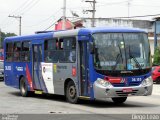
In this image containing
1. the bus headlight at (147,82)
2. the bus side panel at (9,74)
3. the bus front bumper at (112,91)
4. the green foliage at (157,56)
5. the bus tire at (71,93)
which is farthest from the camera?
the green foliage at (157,56)

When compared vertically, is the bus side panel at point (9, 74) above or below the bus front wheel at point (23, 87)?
above

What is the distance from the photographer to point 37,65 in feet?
68.4

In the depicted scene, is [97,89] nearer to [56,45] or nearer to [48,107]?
[48,107]

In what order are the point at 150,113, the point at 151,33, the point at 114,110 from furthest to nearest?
the point at 151,33
the point at 114,110
the point at 150,113

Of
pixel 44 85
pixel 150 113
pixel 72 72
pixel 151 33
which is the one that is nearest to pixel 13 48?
pixel 44 85

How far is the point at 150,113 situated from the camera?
1427cm

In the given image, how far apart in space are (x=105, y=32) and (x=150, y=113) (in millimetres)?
3711

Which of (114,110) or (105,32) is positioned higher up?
(105,32)

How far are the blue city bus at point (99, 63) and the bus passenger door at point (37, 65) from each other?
3.33 ft

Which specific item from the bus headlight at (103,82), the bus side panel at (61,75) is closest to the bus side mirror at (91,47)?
the bus headlight at (103,82)

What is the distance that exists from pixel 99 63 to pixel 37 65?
5202 millimetres

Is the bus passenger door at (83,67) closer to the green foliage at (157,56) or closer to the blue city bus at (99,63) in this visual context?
the blue city bus at (99,63)

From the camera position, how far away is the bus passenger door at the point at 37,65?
67.7 feet

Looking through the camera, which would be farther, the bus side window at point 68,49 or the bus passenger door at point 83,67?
the bus side window at point 68,49
